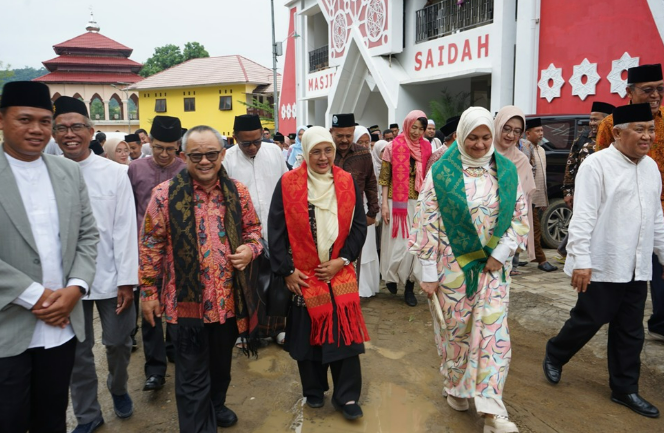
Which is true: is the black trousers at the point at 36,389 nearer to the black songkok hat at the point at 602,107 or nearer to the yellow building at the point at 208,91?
the black songkok hat at the point at 602,107

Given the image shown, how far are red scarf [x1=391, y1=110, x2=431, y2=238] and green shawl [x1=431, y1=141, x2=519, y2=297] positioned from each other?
2334mm

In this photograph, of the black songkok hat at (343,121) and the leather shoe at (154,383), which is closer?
the leather shoe at (154,383)

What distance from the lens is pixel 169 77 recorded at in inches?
1442

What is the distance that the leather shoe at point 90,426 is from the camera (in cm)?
327

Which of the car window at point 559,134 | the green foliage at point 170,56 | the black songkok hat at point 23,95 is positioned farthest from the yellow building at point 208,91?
the black songkok hat at point 23,95

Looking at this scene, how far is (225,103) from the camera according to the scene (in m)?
34.2

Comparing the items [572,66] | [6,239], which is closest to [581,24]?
[572,66]

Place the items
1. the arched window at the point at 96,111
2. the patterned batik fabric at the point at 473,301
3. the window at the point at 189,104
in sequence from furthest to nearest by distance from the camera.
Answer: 1. the arched window at the point at 96,111
2. the window at the point at 189,104
3. the patterned batik fabric at the point at 473,301

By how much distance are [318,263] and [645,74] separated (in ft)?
9.45

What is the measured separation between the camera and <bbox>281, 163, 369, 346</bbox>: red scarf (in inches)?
132

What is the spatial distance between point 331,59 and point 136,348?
1442 cm

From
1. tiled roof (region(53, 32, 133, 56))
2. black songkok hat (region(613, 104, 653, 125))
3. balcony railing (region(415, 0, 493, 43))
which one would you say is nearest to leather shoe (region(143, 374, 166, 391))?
black songkok hat (region(613, 104, 653, 125))

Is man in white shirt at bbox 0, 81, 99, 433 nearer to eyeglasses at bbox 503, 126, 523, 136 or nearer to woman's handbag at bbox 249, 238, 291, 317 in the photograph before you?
woman's handbag at bbox 249, 238, 291, 317

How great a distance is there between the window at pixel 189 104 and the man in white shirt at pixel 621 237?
34.7 meters
